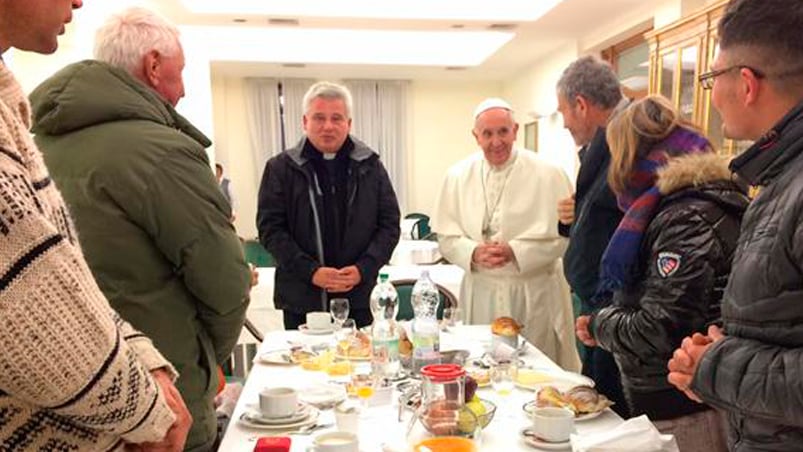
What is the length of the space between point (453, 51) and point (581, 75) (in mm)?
4208

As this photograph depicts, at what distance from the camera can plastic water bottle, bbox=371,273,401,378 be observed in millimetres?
1920

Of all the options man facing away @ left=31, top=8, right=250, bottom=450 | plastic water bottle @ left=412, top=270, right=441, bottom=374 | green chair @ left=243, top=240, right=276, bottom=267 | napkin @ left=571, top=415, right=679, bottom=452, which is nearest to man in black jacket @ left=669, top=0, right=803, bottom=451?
napkin @ left=571, top=415, right=679, bottom=452

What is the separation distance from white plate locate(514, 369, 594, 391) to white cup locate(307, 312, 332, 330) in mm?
924

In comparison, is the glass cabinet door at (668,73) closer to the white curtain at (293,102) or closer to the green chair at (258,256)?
the green chair at (258,256)

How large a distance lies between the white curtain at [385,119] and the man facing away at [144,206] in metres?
7.55

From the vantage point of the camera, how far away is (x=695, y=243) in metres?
1.46

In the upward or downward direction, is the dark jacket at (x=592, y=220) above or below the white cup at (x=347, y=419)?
above

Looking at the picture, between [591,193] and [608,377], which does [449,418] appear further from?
[591,193]

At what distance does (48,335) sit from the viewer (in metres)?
0.67

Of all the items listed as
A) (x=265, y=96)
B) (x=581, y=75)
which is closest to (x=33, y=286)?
(x=581, y=75)

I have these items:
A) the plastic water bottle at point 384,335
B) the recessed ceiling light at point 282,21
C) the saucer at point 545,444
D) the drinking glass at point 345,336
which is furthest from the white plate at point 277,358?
the recessed ceiling light at point 282,21

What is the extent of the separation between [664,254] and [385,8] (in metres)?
3.86

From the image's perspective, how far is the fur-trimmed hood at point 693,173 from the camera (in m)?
1.52

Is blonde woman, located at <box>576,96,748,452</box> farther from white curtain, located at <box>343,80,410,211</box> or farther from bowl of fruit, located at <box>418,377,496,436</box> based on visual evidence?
white curtain, located at <box>343,80,410,211</box>
